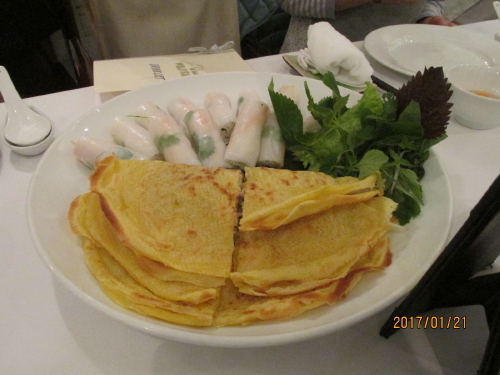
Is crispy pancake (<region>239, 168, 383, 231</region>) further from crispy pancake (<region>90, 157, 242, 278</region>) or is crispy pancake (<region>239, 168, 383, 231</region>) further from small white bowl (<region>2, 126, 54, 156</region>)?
small white bowl (<region>2, 126, 54, 156</region>)

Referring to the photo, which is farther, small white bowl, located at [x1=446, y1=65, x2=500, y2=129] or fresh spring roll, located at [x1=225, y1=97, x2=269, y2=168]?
small white bowl, located at [x1=446, y1=65, x2=500, y2=129]

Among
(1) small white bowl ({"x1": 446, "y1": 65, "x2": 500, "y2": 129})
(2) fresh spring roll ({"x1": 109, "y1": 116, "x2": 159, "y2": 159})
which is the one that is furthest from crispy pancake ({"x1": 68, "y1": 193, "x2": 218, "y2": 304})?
(1) small white bowl ({"x1": 446, "y1": 65, "x2": 500, "y2": 129})

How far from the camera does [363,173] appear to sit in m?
1.08

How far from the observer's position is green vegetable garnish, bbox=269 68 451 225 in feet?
3.54

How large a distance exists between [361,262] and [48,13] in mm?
2590

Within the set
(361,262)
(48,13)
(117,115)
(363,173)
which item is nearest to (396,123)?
(363,173)

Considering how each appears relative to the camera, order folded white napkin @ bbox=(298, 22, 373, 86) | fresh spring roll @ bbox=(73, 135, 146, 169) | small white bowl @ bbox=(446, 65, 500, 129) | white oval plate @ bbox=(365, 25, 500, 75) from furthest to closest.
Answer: white oval plate @ bbox=(365, 25, 500, 75)
folded white napkin @ bbox=(298, 22, 373, 86)
small white bowl @ bbox=(446, 65, 500, 129)
fresh spring roll @ bbox=(73, 135, 146, 169)

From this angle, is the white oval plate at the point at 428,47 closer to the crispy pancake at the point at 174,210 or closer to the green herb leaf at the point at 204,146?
the green herb leaf at the point at 204,146

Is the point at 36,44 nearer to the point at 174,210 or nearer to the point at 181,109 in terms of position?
the point at 181,109

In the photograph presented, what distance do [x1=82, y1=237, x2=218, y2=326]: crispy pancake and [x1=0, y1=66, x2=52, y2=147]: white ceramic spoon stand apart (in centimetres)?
76

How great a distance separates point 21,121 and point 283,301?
4.32ft

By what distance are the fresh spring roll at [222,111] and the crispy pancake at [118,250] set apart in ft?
1.94
